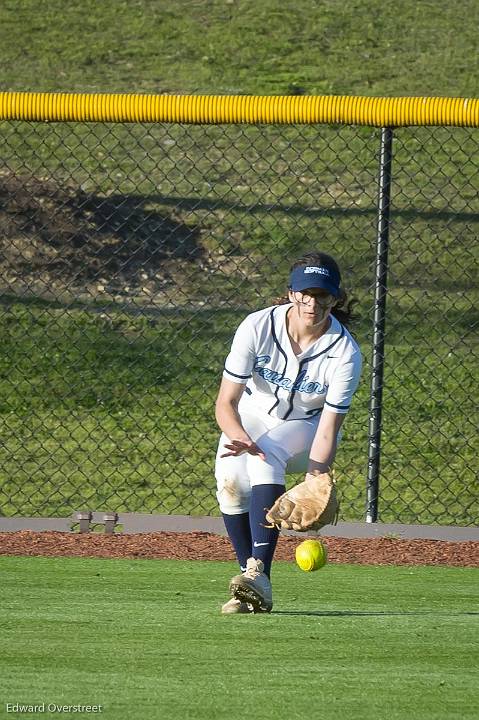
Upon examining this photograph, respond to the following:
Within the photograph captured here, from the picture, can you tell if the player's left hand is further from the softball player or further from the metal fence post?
the metal fence post

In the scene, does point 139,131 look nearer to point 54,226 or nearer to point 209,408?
point 54,226

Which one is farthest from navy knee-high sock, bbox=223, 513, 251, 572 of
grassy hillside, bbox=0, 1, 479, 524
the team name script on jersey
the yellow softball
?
grassy hillside, bbox=0, 1, 479, 524

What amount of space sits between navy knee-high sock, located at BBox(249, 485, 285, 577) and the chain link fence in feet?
7.53

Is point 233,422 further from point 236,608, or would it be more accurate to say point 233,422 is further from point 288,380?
point 236,608

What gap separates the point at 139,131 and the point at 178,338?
21.2 ft

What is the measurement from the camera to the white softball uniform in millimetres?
4734

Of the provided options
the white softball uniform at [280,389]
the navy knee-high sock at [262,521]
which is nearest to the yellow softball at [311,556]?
the navy knee-high sock at [262,521]

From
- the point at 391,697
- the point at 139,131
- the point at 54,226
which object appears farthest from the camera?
the point at 139,131

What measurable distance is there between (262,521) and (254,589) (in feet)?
0.89

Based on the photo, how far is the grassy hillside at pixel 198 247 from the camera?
28.5ft

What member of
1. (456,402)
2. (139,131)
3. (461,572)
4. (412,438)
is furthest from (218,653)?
(139,131)

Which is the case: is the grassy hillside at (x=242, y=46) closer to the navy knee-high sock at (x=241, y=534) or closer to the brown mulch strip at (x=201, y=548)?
the brown mulch strip at (x=201, y=548)

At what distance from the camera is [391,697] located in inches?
136

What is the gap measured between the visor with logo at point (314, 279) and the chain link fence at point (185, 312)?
84.6 inches
